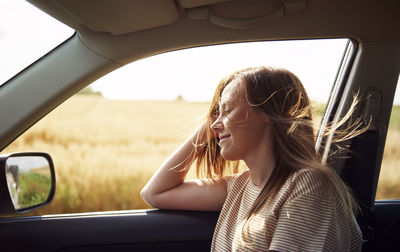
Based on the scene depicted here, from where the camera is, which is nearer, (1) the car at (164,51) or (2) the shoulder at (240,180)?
(1) the car at (164,51)

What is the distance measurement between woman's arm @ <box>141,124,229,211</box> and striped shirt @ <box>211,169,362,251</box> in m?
0.40

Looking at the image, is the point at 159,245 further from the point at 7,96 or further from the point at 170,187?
the point at 7,96

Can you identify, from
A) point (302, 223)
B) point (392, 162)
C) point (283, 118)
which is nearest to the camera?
point (302, 223)

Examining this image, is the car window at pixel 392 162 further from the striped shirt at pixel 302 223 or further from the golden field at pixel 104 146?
the golden field at pixel 104 146

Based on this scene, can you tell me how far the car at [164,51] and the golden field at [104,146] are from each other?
0.98 m

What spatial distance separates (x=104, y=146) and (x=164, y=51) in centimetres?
171

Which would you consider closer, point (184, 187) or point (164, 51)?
point (164, 51)

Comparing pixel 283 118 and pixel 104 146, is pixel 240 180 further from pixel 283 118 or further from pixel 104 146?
pixel 104 146

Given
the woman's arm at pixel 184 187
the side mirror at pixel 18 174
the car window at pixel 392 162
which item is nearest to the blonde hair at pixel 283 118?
the woman's arm at pixel 184 187

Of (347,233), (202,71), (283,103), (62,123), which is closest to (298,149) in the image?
(283,103)

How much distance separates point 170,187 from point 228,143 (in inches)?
20.8

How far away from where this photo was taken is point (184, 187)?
2150 millimetres

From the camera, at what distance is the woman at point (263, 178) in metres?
1.44

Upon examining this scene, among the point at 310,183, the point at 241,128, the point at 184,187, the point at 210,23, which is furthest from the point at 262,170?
the point at 210,23
